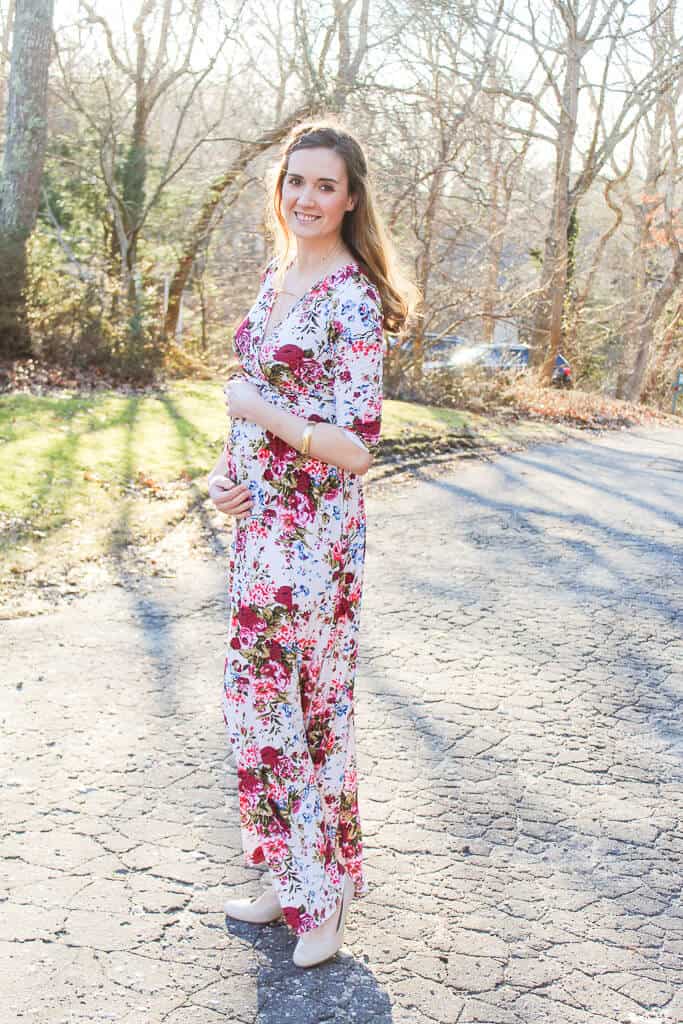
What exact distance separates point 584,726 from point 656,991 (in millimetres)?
1767

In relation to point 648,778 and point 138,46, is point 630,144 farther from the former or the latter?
point 648,778

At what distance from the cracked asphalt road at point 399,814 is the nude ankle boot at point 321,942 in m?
0.04

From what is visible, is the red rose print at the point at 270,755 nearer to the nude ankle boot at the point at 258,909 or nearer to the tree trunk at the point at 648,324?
the nude ankle boot at the point at 258,909

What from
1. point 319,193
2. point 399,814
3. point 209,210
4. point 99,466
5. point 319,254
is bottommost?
point 399,814

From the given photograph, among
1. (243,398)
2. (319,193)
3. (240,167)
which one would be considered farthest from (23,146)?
(243,398)

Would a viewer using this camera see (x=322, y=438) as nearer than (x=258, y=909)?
Yes

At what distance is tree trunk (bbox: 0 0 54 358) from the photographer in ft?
42.1

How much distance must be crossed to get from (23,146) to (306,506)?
12.7m

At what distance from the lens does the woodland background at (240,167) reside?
1370 cm

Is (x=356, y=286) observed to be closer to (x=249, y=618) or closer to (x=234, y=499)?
(x=234, y=499)

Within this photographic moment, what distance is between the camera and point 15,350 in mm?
12867

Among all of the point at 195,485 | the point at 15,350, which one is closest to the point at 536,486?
the point at 195,485

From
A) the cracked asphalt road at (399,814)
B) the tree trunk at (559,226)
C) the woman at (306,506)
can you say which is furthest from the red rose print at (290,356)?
the tree trunk at (559,226)

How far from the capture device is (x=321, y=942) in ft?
8.90
